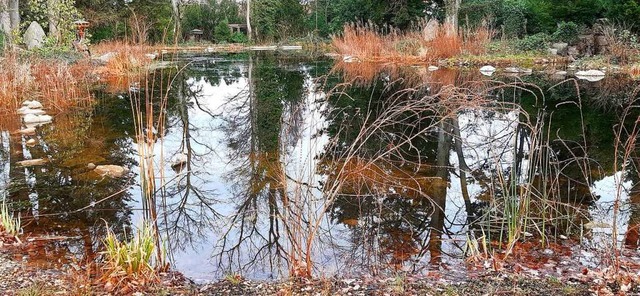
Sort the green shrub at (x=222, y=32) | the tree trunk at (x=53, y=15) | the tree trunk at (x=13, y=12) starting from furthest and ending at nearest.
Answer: the green shrub at (x=222, y=32) → the tree trunk at (x=13, y=12) → the tree trunk at (x=53, y=15)

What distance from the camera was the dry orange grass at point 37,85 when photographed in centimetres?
656

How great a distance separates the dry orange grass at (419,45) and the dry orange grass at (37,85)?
836 cm

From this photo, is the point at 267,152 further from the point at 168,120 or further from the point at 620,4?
the point at 620,4

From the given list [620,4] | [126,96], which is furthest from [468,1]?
[126,96]

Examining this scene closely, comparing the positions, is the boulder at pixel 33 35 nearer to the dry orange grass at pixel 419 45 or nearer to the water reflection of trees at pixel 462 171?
the dry orange grass at pixel 419 45

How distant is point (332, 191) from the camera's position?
359cm

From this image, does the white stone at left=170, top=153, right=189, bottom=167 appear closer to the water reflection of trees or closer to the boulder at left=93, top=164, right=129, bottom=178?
the boulder at left=93, top=164, right=129, bottom=178

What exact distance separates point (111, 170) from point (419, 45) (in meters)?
11.4

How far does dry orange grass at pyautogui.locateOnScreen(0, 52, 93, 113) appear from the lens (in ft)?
21.5

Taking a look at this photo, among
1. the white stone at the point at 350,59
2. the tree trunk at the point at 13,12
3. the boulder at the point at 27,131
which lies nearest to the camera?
the boulder at the point at 27,131

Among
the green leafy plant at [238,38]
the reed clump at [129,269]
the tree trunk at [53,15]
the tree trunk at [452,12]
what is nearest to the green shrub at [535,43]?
the tree trunk at [452,12]

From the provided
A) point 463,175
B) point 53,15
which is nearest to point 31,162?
point 463,175

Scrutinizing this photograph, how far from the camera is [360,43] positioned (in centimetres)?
1503

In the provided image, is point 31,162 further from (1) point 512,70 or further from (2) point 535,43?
(2) point 535,43
